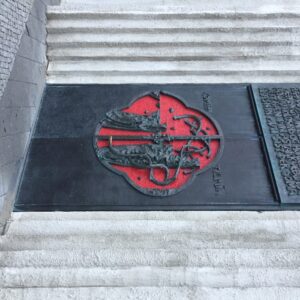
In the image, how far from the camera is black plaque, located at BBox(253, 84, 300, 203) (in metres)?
3.28

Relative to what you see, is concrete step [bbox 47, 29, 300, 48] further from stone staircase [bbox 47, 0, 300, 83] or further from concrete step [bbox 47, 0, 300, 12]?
concrete step [bbox 47, 0, 300, 12]

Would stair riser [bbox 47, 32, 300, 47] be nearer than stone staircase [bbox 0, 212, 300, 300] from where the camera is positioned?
No

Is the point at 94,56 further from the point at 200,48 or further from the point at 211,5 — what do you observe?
the point at 211,5

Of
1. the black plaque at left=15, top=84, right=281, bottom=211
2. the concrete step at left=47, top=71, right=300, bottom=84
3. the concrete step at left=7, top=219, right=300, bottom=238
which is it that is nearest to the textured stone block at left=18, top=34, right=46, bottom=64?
the concrete step at left=47, top=71, right=300, bottom=84

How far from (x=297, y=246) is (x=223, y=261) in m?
0.64

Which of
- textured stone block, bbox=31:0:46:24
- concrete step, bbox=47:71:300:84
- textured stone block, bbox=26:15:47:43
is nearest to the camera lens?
textured stone block, bbox=26:15:47:43

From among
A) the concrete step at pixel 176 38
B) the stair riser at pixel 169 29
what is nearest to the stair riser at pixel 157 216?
the concrete step at pixel 176 38

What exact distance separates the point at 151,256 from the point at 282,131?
6.13ft

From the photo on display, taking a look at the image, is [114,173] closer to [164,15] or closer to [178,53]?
[178,53]

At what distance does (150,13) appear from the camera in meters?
4.28

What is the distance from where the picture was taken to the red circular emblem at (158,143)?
341 centimetres

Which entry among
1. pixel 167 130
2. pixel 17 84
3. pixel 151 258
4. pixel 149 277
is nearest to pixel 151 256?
pixel 151 258

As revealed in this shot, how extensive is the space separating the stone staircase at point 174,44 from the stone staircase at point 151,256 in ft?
5.70

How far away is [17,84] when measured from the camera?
345 centimetres
